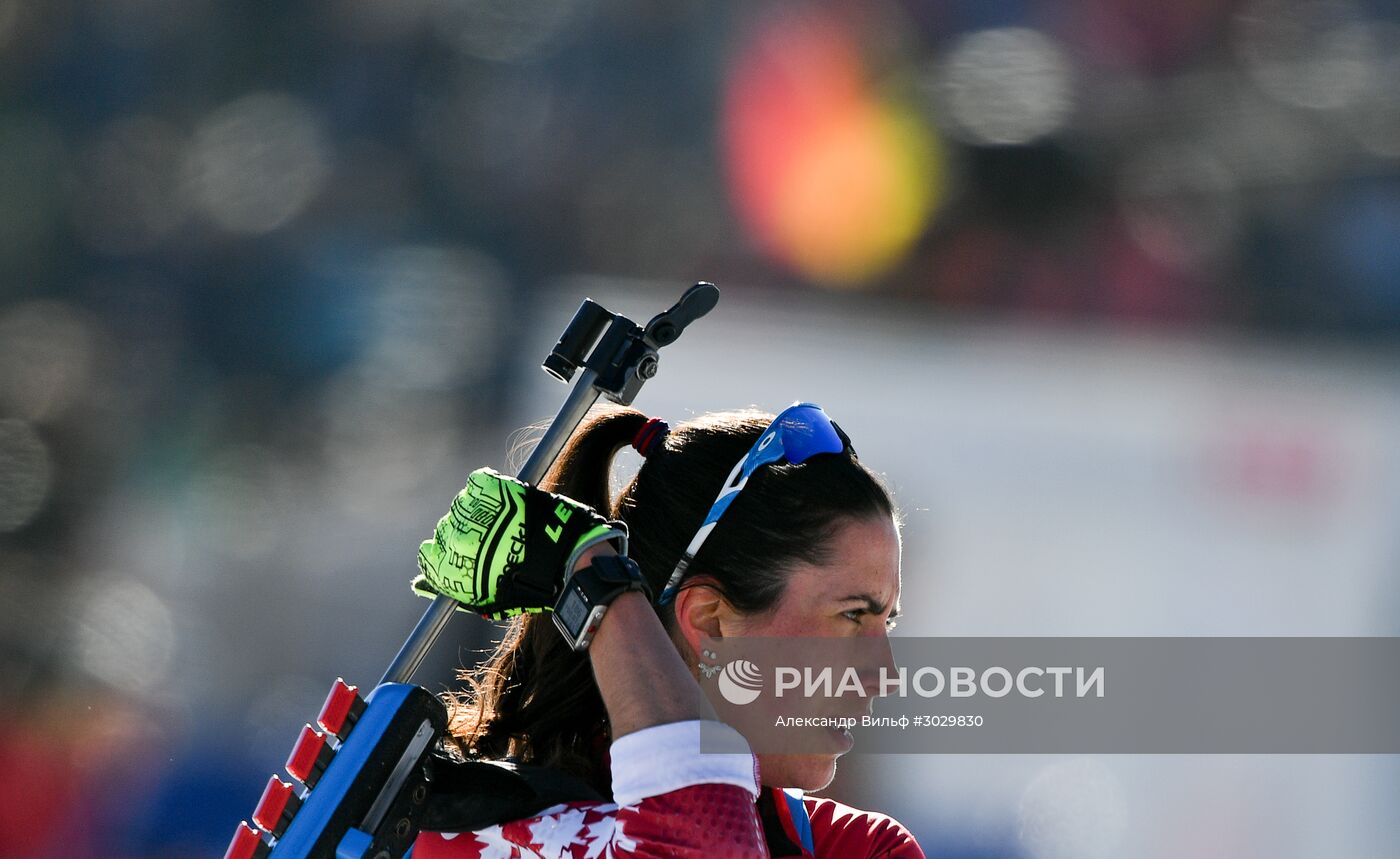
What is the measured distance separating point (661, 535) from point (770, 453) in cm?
19

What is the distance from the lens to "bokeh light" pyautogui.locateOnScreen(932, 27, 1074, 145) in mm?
7031

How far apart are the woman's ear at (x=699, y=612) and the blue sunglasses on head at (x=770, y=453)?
0.02 meters

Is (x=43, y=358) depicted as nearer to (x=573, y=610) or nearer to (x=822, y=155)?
(x=822, y=155)

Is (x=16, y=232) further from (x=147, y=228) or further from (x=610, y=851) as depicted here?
(x=610, y=851)

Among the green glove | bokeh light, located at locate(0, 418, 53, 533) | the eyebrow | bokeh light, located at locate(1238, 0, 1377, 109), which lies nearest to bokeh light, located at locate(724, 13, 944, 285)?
bokeh light, located at locate(1238, 0, 1377, 109)

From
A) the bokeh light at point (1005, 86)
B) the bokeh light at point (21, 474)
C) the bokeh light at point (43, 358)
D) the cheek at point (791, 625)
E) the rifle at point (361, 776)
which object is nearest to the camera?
the rifle at point (361, 776)

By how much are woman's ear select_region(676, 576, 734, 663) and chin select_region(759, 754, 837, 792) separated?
180 millimetres

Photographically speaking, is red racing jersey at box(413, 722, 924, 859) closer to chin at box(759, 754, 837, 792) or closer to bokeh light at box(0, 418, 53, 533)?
chin at box(759, 754, 837, 792)

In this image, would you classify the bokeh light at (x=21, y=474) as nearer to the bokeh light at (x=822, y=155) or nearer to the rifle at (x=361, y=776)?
the bokeh light at (x=822, y=155)

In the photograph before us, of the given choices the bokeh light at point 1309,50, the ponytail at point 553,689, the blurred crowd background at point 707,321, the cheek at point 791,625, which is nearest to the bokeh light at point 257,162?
the blurred crowd background at point 707,321

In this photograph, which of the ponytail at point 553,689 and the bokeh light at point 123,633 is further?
the bokeh light at point 123,633

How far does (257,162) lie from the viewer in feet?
23.1

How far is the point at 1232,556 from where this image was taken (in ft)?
15.7

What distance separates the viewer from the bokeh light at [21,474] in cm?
613
